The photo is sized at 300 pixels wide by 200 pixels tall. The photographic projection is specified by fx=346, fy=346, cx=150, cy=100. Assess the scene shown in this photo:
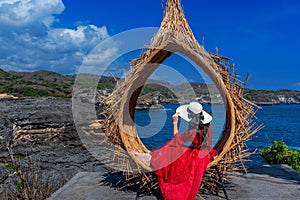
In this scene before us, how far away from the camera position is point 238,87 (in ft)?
12.6

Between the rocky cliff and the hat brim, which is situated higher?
the hat brim

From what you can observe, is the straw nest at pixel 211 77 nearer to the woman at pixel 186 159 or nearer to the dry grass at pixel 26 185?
the woman at pixel 186 159

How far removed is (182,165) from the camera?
3539 millimetres

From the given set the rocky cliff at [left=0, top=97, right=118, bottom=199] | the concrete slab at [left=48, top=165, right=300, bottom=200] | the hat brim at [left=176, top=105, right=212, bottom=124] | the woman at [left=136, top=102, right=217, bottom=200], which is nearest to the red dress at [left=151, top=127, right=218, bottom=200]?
the woman at [left=136, top=102, right=217, bottom=200]

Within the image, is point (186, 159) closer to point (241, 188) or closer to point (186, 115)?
point (186, 115)

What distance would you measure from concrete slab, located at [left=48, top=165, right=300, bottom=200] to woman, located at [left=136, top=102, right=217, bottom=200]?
0.41m

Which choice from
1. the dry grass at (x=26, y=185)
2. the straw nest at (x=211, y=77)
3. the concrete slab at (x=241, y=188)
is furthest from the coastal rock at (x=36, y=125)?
the straw nest at (x=211, y=77)

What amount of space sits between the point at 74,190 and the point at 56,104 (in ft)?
13.4

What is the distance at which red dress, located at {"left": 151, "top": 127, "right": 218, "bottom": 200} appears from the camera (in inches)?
138

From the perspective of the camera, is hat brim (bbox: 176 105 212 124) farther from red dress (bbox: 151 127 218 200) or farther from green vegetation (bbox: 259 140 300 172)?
green vegetation (bbox: 259 140 300 172)

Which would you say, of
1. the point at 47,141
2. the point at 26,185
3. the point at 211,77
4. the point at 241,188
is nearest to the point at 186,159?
the point at 211,77

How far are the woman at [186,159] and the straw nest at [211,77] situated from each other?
15 centimetres

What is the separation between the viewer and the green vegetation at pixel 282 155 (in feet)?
19.4

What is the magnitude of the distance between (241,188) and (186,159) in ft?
3.57
